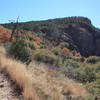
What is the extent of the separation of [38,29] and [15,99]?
84883mm

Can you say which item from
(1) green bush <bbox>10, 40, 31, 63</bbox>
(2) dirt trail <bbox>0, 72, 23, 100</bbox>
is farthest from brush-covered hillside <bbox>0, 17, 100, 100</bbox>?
(2) dirt trail <bbox>0, 72, 23, 100</bbox>

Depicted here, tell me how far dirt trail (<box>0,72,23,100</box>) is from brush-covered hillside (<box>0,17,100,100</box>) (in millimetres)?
195

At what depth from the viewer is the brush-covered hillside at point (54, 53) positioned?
9.50m

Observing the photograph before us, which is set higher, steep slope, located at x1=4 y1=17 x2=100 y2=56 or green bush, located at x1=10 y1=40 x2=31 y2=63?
steep slope, located at x1=4 y1=17 x2=100 y2=56

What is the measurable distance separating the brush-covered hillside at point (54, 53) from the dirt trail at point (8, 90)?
19cm

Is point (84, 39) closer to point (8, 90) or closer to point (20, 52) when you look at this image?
point (20, 52)

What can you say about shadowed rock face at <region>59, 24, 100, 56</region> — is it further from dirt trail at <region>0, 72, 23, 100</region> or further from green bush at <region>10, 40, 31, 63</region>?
dirt trail at <region>0, 72, 23, 100</region>

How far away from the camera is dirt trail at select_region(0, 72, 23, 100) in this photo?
6.90 m

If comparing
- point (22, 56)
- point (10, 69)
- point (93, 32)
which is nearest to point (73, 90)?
point (10, 69)

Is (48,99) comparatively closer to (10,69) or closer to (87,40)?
(10,69)

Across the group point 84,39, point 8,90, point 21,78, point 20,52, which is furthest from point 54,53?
point 84,39

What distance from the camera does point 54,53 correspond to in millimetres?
51312

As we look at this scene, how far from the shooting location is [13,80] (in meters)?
8.34

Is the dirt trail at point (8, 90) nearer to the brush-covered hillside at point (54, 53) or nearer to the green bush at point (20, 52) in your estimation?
the brush-covered hillside at point (54, 53)
